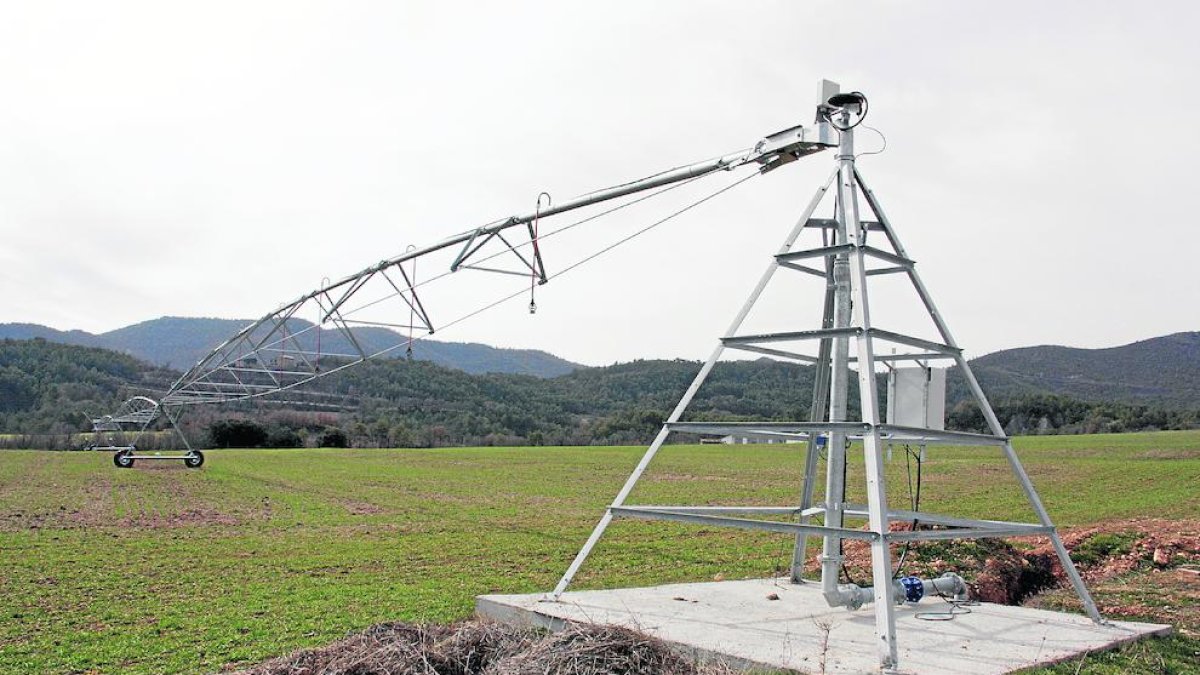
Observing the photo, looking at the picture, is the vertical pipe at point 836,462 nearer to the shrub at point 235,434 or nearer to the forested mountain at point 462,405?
the forested mountain at point 462,405

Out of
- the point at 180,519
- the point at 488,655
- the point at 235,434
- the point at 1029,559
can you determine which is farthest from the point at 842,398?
the point at 235,434

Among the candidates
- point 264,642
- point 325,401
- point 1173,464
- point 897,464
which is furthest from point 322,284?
point 325,401

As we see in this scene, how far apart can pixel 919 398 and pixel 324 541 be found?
12.4m

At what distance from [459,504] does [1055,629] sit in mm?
20623

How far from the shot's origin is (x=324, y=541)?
1783 centimetres

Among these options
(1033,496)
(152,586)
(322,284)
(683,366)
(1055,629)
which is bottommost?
(152,586)

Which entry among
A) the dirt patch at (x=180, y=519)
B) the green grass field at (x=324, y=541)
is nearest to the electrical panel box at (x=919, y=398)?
the green grass field at (x=324, y=541)

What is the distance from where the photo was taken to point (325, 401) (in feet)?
334

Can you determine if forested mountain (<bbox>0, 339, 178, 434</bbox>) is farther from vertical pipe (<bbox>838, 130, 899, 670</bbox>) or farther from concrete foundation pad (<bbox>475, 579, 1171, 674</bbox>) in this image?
vertical pipe (<bbox>838, 130, 899, 670</bbox>)

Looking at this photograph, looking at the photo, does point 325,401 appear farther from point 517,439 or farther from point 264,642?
point 264,642

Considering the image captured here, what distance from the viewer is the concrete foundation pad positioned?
6629mm

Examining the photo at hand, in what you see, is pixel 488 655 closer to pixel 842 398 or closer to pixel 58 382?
pixel 842 398

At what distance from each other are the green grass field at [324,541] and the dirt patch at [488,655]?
2.28m

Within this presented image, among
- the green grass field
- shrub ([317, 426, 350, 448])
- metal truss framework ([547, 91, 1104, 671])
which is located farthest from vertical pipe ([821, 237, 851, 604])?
shrub ([317, 426, 350, 448])
